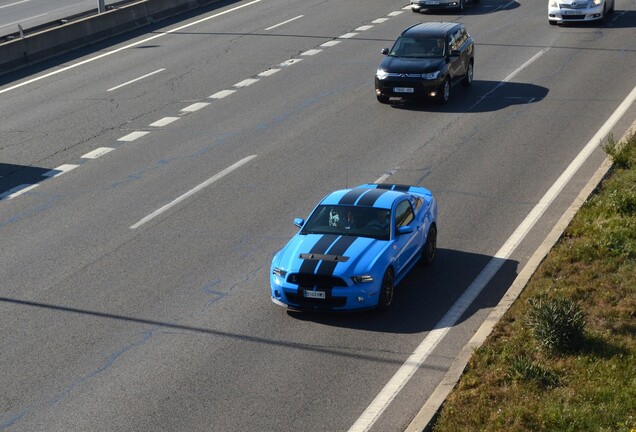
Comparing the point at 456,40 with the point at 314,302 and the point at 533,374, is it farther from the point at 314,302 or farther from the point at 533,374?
the point at 533,374

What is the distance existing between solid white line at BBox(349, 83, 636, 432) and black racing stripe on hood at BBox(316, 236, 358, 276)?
1.61m

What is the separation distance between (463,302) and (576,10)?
22635 millimetres

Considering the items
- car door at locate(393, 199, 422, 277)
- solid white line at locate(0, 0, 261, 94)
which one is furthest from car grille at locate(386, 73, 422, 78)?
solid white line at locate(0, 0, 261, 94)

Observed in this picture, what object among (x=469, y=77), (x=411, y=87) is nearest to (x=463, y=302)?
(x=411, y=87)

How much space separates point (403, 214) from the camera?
51.7 ft

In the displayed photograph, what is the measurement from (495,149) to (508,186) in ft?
8.59

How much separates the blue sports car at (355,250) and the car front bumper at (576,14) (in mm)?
20560

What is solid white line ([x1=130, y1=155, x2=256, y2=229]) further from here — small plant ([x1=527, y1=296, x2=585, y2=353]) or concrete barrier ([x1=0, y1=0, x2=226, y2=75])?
concrete barrier ([x1=0, y1=0, x2=226, y2=75])

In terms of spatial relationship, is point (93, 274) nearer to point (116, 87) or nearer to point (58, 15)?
point (116, 87)

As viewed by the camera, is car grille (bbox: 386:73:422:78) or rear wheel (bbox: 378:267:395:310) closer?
rear wheel (bbox: 378:267:395:310)

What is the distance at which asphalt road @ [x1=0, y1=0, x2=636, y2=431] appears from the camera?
41.7 ft

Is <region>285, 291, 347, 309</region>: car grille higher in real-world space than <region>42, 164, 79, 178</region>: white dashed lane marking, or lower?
higher

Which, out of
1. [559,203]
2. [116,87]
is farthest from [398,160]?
[116,87]

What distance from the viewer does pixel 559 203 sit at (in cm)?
1884
